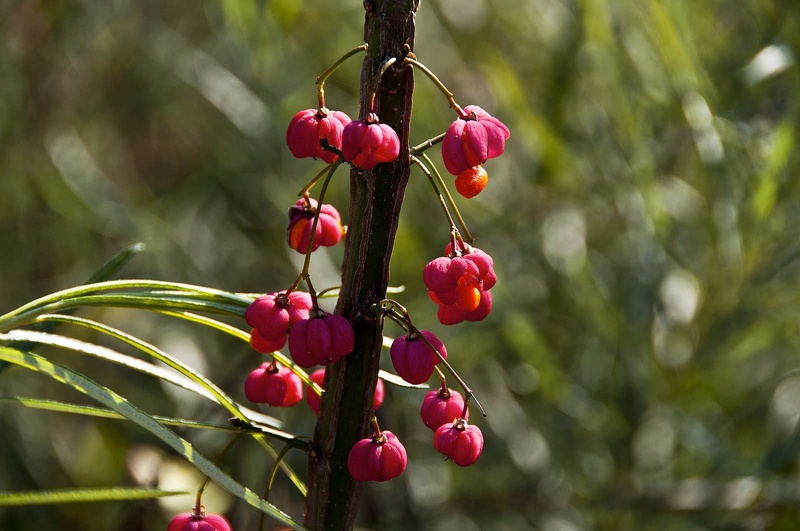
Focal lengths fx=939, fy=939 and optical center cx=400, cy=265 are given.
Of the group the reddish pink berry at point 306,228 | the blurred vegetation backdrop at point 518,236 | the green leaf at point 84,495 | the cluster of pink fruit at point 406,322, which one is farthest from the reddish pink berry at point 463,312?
the blurred vegetation backdrop at point 518,236

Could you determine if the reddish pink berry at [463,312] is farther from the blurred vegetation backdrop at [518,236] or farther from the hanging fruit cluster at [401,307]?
the blurred vegetation backdrop at [518,236]

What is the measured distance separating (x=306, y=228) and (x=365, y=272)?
9 cm

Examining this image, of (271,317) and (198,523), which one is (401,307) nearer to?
(271,317)

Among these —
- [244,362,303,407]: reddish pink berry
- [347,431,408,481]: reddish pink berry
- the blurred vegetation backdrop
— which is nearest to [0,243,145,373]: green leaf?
[244,362,303,407]: reddish pink berry

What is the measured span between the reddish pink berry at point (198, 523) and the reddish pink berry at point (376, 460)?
0.37ft

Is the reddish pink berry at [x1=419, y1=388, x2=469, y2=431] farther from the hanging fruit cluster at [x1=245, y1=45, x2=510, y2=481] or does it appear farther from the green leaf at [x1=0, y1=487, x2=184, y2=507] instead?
the green leaf at [x1=0, y1=487, x2=184, y2=507]

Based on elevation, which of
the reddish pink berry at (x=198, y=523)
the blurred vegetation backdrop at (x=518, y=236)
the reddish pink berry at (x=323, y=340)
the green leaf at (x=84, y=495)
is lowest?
the green leaf at (x=84, y=495)

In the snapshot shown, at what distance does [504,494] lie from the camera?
1649mm

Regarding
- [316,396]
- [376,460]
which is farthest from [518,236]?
[376,460]

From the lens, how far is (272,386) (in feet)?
2.33

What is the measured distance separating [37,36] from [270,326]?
72.8 inches

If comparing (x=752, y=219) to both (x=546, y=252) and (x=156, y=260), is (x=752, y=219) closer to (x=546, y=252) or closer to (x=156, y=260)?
(x=546, y=252)

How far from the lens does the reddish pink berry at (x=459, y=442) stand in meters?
0.63

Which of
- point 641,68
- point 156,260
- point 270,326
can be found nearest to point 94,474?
point 156,260
